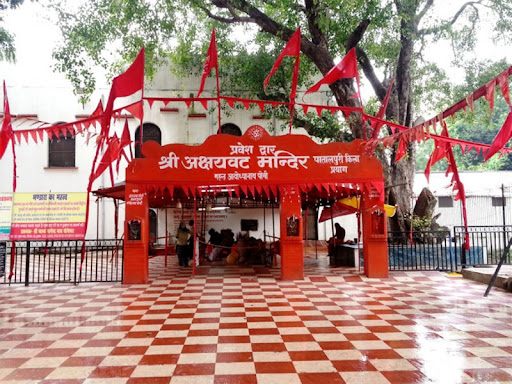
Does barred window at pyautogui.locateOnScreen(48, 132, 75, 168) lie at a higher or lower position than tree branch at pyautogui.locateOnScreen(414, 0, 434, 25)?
lower

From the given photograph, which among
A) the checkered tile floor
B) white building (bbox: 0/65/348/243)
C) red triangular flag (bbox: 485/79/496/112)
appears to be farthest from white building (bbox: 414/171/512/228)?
red triangular flag (bbox: 485/79/496/112)

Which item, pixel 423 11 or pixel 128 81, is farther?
pixel 423 11

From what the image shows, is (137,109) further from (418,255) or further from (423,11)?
(423,11)

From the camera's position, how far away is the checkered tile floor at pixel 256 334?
363 cm

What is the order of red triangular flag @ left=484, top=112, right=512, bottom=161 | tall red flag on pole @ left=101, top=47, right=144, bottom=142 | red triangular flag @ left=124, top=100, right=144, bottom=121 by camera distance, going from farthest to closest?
red triangular flag @ left=124, top=100, right=144, bottom=121
tall red flag on pole @ left=101, top=47, right=144, bottom=142
red triangular flag @ left=484, top=112, right=512, bottom=161

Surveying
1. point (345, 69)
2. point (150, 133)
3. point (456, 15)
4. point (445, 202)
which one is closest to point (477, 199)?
point (445, 202)

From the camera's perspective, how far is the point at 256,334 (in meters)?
4.91

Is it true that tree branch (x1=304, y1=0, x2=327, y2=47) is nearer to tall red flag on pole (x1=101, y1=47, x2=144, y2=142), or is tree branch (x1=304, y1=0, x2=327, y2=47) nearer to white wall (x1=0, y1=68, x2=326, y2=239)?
tall red flag on pole (x1=101, y1=47, x2=144, y2=142)

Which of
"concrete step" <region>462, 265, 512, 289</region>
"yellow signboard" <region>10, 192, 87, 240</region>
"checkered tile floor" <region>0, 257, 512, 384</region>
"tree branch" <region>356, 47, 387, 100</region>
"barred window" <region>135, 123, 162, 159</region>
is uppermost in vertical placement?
"tree branch" <region>356, 47, 387, 100</region>

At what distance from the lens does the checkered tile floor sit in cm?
363

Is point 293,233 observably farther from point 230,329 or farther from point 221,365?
point 221,365

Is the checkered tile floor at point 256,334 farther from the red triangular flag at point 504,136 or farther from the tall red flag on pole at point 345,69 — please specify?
the tall red flag on pole at point 345,69

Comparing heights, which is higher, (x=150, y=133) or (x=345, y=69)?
(x=150, y=133)

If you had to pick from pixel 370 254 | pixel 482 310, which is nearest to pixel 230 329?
pixel 482 310
